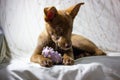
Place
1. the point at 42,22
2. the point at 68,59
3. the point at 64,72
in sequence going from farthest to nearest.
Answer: the point at 42,22
the point at 68,59
the point at 64,72

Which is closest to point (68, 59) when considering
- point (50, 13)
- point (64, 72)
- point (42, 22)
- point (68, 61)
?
point (68, 61)

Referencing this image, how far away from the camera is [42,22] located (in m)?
1.99

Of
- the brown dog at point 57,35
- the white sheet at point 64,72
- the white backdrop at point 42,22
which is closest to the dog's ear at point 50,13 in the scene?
the brown dog at point 57,35

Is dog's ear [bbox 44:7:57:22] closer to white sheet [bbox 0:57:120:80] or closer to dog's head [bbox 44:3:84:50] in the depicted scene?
dog's head [bbox 44:3:84:50]

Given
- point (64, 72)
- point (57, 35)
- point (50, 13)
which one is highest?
point (50, 13)

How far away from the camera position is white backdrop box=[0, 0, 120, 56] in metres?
1.87

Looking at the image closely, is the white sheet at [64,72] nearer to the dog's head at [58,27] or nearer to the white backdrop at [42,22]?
the dog's head at [58,27]

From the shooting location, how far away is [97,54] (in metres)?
1.55

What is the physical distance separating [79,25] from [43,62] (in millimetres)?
767

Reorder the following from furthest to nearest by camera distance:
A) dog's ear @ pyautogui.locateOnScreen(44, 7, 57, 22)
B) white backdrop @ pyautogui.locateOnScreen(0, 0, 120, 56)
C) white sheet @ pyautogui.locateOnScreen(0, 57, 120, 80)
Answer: white backdrop @ pyautogui.locateOnScreen(0, 0, 120, 56) < dog's ear @ pyautogui.locateOnScreen(44, 7, 57, 22) < white sheet @ pyautogui.locateOnScreen(0, 57, 120, 80)

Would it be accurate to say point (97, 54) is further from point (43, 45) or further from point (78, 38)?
point (43, 45)

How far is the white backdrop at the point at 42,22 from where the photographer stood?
1.87m

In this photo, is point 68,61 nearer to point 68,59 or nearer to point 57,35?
point 68,59

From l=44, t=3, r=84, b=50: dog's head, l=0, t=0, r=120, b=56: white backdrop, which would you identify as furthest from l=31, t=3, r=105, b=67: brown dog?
l=0, t=0, r=120, b=56: white backdrop
